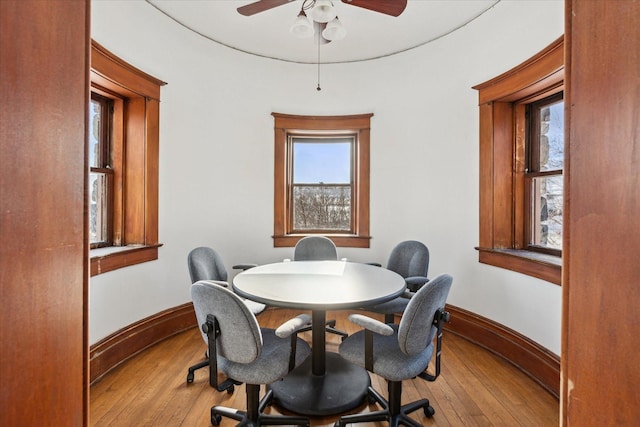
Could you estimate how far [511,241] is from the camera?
9.39 ft

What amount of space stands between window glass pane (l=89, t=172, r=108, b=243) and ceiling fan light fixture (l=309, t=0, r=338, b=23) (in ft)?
7.01

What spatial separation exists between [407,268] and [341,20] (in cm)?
240

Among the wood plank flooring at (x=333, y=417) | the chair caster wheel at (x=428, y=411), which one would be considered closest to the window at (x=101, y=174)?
the wood plank flooring at (x=333, y=417)

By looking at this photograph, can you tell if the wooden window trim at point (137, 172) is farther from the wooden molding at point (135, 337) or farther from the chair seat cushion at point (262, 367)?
the chair seat cushion at point (262, 367)

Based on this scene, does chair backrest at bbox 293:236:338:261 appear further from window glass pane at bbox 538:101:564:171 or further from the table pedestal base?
window glass pane at bbox 538:101:564:171

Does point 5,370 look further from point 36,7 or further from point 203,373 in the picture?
point 203,373

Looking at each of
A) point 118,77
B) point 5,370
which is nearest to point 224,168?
point 118,77

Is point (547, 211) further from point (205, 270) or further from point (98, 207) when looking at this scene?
point (98, 207)

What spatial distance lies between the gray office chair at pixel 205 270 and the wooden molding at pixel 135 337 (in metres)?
0.62

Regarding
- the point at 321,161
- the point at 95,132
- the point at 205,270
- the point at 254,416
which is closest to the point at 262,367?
the point at 254,416

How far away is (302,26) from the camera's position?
89.5 inches

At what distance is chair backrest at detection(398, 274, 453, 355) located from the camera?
1.57 m

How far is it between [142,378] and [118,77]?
7.46 feet

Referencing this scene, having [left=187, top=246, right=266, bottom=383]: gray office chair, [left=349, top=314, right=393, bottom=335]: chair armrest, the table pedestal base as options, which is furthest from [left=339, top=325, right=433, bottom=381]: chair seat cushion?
[left=187, top=246, right=266, bottom=383]: gray office chair
